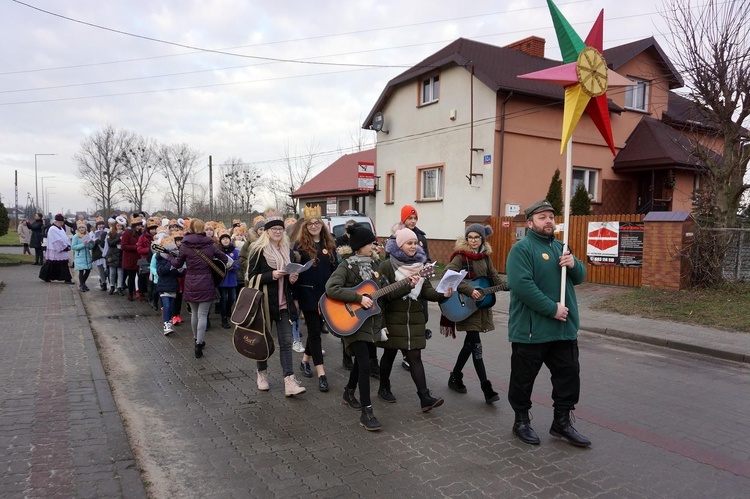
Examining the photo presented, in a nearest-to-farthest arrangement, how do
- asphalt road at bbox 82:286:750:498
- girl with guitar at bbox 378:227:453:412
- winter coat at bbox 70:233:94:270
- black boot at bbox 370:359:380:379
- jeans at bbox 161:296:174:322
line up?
asphalt road at bbox 82:286:750:498 → girl with guitar at bbox 378:227:453:412 → black boot at bbox 370:359:380:379 → jeans at bbox 161:296:174:322 → winter coat at bbox 70:233:94:270

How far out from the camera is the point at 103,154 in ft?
165

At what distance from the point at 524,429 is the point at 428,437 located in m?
0.80

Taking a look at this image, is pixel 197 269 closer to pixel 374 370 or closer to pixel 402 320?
pixel 374 370

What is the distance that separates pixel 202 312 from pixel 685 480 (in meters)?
5.67

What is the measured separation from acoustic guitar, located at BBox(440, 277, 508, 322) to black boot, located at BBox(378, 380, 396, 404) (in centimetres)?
95

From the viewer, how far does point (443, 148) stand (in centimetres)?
1983

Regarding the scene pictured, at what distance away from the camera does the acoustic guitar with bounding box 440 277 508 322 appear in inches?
202

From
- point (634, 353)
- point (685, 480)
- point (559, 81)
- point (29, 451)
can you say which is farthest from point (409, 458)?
point (634, 353)

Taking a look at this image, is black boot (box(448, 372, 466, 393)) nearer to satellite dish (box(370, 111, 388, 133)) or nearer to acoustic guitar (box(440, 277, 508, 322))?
acoustic guitar (box(440, 277, 508, 322))

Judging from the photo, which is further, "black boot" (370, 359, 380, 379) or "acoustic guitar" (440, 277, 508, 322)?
"black boot" (370, 359, 380, 379)

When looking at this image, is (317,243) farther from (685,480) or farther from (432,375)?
(685,480)

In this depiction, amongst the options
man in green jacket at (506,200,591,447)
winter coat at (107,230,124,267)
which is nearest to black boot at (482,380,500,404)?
man in green jacket at (506,200,591,447)

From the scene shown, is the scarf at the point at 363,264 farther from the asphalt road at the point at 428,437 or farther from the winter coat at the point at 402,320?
the asphalt road at the point at 428,437

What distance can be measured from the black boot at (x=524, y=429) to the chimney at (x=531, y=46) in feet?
69.4
